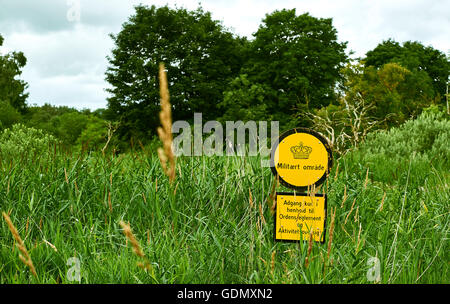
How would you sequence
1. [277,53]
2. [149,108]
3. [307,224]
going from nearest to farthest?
[307,224] < [149,108] < [277,53]

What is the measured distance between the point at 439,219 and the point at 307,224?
1.19m

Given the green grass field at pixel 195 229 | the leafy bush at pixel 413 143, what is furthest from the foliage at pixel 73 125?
the green grass field at pixel 195 229

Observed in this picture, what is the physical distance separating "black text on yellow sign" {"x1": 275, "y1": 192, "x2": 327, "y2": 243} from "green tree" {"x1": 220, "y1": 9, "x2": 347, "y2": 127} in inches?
835

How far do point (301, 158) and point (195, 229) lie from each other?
0.98 m

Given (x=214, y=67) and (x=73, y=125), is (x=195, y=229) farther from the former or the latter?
(x=73, y=125)

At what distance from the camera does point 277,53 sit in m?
26.3

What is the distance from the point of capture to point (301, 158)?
274 cm

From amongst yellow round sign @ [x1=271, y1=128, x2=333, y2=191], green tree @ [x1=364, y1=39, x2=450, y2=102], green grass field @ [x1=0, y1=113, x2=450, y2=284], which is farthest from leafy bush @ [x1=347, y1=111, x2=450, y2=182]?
green tree @ [x1=364, y1=39, x2=450, y2=102]

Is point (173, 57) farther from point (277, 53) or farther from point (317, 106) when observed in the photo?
point (317, 106)

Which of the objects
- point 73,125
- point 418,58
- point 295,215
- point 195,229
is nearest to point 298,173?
point 295,215

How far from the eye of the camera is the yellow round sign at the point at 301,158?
8.82 feet

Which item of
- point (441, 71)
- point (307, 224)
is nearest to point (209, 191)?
point (307, 224)

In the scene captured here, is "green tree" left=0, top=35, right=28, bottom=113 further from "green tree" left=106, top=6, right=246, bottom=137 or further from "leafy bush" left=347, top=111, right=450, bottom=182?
"leafy bush" left=347, top=111, right=450, bottom=182
